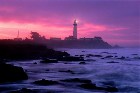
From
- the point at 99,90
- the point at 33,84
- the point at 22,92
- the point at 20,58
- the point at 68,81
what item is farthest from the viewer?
the point at 20,58

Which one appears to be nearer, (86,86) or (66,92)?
(66,92)

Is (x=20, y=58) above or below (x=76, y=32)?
below

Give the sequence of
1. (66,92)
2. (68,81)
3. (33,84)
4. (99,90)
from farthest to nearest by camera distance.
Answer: (68,81)
(33,84)
(99,90)
(66,92)

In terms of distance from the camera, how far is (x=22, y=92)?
1834cm

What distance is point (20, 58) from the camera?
5534 centimetres

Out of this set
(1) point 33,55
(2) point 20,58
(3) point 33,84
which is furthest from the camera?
(1) point 33,55

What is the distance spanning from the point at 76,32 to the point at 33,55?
446 ft

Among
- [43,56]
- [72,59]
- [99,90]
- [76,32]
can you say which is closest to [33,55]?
[43,56]

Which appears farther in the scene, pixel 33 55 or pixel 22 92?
pixel 33 55

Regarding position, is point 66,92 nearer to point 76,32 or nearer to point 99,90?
point 99,90

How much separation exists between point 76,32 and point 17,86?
17541 cm

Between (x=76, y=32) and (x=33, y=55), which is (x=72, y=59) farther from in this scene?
(x=76, y=32)

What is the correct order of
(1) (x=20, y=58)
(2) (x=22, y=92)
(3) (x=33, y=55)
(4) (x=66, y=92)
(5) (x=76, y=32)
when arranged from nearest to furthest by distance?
(2) (x=22, y=92) < (4) (x=66, y=92) < (1) (x=20, y=58) < (3) (x=33, y=55) < (5) (x=76, y=32)

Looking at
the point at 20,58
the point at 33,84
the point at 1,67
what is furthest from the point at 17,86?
the point at 20,58
